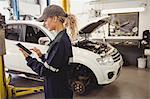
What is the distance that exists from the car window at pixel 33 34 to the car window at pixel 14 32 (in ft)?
→ 0.42

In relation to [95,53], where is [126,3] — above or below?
above

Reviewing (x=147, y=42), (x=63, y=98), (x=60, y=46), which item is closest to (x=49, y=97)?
(x=63, y=98)

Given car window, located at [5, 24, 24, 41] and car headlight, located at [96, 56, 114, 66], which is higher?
car window, located at [5, 24, 24, 41]

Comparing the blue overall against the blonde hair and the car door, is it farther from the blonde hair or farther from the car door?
the car door

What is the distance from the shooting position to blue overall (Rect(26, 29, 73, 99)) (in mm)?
1606

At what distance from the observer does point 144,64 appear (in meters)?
6.35

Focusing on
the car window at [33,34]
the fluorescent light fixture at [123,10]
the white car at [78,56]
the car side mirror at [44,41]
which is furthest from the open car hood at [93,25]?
the fluorescent light fixture at [123,10]

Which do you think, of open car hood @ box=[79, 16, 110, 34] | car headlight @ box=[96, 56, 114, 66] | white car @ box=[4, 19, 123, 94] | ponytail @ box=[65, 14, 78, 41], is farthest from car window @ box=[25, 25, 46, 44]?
ponytail @ box=[65, 14, 78, 41]

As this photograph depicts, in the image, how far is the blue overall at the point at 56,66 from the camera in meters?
1.61

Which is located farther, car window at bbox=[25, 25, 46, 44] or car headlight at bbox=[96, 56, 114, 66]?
car window at bbox=[25, 25, 46, 44]

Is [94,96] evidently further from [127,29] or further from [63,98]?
[127,29]

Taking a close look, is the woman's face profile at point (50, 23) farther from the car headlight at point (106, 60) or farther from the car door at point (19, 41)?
the car door at point (19, 41)

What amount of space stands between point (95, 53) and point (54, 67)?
2409mm

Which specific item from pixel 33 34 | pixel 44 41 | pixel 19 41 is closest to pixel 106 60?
pixel 44 41
